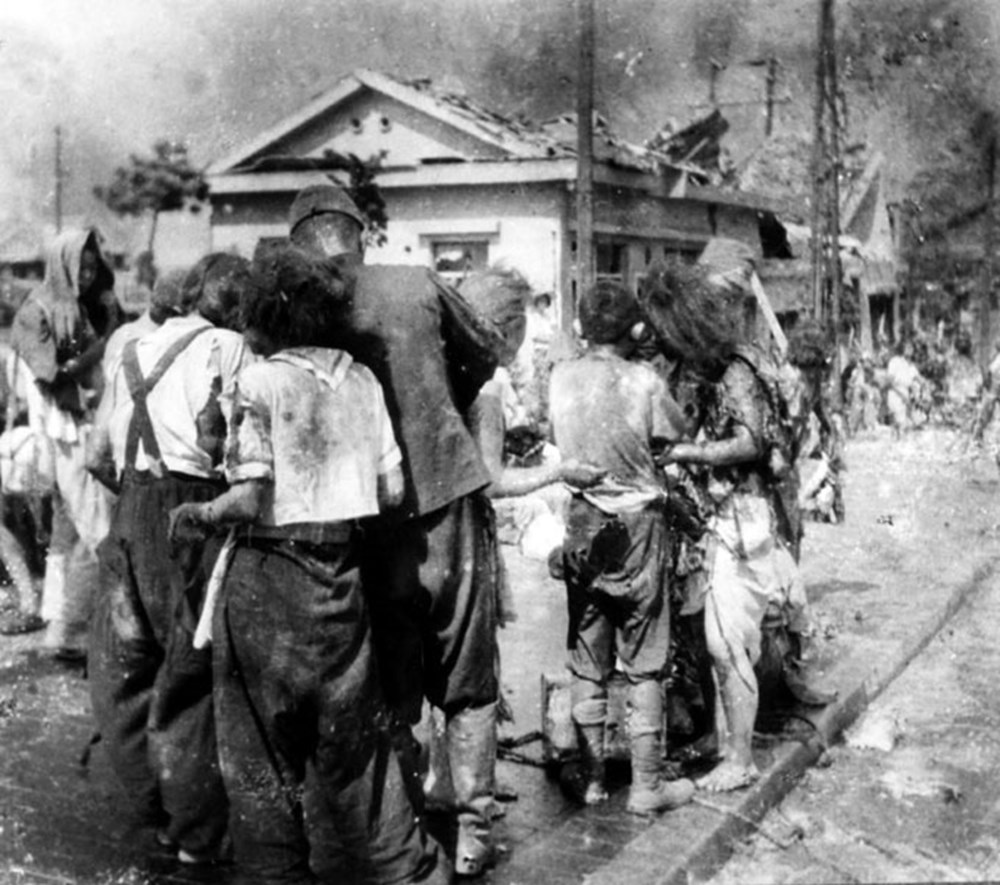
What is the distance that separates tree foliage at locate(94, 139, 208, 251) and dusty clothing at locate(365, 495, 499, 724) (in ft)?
12.7

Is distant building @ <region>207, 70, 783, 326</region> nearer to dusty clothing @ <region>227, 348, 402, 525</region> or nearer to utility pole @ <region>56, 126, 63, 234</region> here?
utility pole @ <region>56, 126, 63, 234</region>

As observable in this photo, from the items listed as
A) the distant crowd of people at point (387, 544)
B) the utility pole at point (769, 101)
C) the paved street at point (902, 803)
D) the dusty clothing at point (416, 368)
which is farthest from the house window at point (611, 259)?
the dusty clothing at point (416, 368)

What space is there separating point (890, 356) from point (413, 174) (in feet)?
48.0

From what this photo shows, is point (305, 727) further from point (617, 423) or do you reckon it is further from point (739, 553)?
point (739, 553)

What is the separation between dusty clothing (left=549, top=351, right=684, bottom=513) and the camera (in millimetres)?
4832

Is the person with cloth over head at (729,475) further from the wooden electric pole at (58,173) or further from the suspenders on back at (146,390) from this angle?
the wooden electric pole at (58,173)

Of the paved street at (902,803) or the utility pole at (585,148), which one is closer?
the paved street at (902,803)

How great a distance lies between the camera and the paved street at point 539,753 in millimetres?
4402

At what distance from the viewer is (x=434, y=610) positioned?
4.24 m

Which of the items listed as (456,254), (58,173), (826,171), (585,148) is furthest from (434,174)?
(58,173)

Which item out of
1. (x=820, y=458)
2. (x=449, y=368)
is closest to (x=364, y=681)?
(x=449, y=368)

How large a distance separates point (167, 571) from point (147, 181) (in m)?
4.09

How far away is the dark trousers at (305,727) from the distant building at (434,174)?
13875 millimetres

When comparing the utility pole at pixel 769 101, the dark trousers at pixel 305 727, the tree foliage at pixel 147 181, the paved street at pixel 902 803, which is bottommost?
the paved street at pixel 902 803
